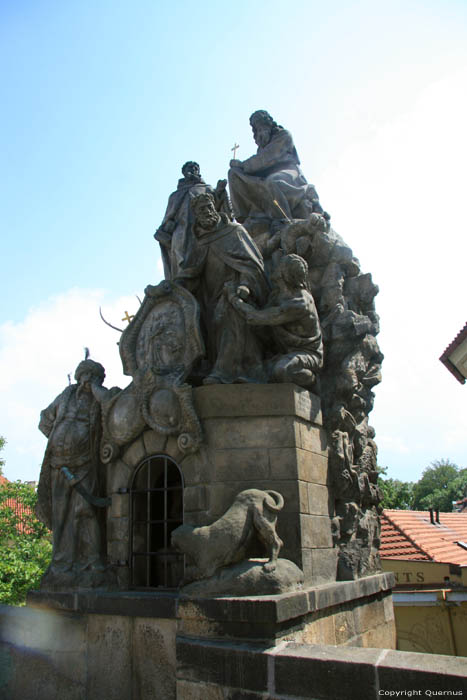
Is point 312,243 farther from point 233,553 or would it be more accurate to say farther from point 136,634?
point 136,634

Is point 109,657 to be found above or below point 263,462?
below

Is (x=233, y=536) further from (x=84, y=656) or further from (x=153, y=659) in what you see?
(x=84, y=656)

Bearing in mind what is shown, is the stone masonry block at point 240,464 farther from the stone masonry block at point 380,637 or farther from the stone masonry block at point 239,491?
the stone masonry block at point 380,637

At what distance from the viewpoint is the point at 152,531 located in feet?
20.8

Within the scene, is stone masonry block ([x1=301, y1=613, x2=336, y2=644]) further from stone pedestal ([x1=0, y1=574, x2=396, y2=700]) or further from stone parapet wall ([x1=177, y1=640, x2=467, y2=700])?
stone parapet wall ([x1=177, y1=640, x2=467, y2=700])

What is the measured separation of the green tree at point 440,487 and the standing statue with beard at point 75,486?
5641cm

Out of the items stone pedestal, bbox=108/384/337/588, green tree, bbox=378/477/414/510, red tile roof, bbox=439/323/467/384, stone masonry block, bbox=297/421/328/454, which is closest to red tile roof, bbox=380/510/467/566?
red tile roof, bbox=439/323/467/384

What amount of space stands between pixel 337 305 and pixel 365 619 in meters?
3.66

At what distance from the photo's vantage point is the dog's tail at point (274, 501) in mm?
5012

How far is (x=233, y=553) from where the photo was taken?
4.76 meters

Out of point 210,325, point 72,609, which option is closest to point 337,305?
point 210,325

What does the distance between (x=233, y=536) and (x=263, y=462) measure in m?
0.90

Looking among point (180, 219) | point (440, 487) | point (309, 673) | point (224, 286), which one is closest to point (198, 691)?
point (309, 673)

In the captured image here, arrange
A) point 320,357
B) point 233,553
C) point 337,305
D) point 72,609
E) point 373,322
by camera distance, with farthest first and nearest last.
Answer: point 373,322 → point 337,305 → point 320,357 → point 72,609 → point 233,553
